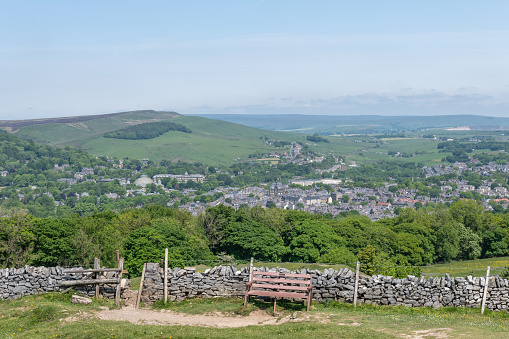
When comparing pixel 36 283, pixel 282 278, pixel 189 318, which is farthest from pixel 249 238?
pixel 189 318

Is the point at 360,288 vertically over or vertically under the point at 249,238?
over

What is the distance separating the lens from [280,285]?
1970 centimetres

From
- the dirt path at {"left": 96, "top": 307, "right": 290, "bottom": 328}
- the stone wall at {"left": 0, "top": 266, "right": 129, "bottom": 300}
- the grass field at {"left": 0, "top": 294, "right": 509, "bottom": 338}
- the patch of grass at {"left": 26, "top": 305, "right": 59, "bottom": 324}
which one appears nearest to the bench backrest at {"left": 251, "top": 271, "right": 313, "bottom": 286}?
the grass field at {"left": 0, "top": 294, "right": 509, "bottom": 338}

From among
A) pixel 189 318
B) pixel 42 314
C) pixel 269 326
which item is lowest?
pixel 189 318

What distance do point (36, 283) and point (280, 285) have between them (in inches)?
442

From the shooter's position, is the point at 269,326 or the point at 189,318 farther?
the point at 189,318

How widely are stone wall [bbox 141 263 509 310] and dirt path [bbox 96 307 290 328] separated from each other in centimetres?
191

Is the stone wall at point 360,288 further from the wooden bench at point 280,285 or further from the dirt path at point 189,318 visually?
the dirt path at point 189,318

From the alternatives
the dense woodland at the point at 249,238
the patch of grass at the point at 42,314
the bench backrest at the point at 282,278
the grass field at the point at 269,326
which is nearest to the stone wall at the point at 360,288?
the grass field at the point at 269,326

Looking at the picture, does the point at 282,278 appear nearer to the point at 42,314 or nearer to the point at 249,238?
the point at 42,314

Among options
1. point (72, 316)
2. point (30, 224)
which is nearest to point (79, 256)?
point (30, 224)

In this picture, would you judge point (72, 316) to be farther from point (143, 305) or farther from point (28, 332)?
point (143, 305)

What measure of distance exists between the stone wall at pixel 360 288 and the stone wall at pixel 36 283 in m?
1.90

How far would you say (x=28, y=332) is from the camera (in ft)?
55.7
